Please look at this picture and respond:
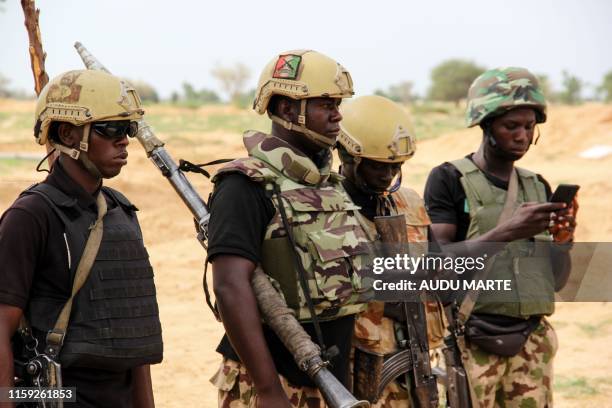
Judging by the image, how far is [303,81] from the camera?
3.81m

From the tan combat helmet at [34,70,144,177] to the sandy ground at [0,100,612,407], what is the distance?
17.1 feet

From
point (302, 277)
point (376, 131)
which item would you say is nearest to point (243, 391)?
point (302, 277)

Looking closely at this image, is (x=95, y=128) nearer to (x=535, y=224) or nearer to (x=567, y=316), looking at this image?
(x=535, y=224)

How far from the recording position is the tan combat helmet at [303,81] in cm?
381

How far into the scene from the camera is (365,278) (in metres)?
3.98

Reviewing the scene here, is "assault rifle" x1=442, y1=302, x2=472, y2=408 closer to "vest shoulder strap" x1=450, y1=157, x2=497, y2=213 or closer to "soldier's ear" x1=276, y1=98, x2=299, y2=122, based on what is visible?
"vest shoulder strap" x1=450, y1=157, x2=497, y2=213

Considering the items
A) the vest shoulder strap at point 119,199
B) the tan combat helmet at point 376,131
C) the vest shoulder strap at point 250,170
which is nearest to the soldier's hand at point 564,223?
the tan combat helmet at point 376,131

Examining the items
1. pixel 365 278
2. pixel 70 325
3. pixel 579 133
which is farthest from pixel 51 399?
pixel 579 133

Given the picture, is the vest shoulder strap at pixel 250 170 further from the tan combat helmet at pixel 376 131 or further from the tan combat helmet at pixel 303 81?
the tan combat helmet at pixel 376 131

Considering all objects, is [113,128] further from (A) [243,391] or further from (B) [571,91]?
(B) [571,91]

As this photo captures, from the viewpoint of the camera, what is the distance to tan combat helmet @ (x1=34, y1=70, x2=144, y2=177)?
11.8ft

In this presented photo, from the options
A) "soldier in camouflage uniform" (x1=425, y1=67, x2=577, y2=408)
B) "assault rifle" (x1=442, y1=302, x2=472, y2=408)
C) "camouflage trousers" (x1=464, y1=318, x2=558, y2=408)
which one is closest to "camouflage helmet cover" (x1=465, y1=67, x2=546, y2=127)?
"soldier in camouflage uniform" (x1=425, y1=67, x2=577, y2=408)

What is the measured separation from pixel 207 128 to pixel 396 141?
1097 inches

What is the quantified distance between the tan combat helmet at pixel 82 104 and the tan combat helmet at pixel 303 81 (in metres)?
0.53
